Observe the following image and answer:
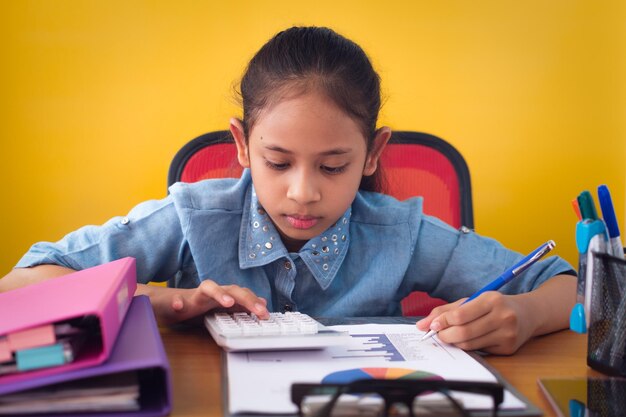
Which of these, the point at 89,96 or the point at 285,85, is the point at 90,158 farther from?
the point at 285,85

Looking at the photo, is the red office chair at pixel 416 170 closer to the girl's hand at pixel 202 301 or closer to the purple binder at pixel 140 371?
the girl's hand at pixel 202 301

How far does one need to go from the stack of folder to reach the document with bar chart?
63 mm

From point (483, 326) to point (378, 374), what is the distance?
0.16 metres

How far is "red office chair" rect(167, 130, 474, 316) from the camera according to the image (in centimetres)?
130

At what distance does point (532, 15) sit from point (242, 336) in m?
1.46

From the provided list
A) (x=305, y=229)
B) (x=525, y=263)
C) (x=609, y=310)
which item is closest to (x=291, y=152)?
(x=305, y=229)

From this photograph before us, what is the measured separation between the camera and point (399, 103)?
1.83 m

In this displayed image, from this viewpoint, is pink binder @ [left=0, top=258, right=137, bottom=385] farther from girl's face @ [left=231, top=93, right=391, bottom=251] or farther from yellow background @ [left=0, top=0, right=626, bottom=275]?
yellow background @ [left=0, top=0, right=626, bottom=275]

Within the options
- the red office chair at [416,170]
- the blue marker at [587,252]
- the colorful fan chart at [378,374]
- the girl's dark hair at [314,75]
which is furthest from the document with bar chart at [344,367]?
the red office chair at [416,170]

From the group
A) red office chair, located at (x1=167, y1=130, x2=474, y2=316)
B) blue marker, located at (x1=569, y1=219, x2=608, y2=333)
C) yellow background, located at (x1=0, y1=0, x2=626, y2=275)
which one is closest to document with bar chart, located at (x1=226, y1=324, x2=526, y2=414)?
blue marker, located at (x1=569, y1=219, x2=608, y2=333)

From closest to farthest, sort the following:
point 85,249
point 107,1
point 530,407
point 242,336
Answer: point 530,407 → point 242,336 → point 85,249 → point 107,1

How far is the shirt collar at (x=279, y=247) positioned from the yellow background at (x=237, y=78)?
0.83 m

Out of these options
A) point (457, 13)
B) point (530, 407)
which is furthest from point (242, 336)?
point (457, 13)

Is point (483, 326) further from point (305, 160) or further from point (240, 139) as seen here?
point (240, 139)
